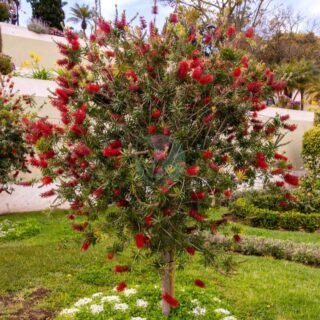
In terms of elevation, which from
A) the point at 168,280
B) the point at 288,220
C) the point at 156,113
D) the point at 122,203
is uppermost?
the point at 156,113

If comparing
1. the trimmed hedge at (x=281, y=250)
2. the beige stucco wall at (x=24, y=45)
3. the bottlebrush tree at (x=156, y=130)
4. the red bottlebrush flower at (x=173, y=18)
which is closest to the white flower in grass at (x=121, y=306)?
the bottlebrush tree at (x=156, y=130)

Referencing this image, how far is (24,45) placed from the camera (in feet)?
45.3

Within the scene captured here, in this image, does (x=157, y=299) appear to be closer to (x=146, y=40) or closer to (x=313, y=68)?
(x=146, y=40)

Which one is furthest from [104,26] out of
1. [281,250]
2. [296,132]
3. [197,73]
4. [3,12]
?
[296,132]

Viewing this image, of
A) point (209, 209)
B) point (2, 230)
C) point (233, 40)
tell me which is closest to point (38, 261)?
point (2, 230)

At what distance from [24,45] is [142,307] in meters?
11.5

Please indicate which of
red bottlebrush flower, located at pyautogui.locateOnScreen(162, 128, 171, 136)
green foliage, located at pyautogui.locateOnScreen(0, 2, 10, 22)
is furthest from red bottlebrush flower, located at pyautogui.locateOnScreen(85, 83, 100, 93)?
green foliage, located at pyautogui.locateOnScreen(0, 2, 10, 22)

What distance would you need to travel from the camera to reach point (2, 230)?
806 centimetres

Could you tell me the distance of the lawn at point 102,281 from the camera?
4695mm

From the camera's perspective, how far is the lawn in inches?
185

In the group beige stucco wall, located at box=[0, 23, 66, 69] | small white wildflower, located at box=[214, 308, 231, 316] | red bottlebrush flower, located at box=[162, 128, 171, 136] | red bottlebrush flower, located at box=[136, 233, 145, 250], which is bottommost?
small white wildflower, located at box=[214, 308, 231, 316]

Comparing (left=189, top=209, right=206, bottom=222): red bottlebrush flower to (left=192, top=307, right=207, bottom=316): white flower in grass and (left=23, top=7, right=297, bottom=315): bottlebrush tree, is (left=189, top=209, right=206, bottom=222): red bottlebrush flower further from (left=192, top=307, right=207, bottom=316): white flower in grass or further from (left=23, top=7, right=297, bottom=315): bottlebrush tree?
(left=192, top=307, right=207, bottom=316): white flower in grass

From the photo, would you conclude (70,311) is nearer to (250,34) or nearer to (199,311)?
(199,311)

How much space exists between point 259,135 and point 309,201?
7360 millimetres
